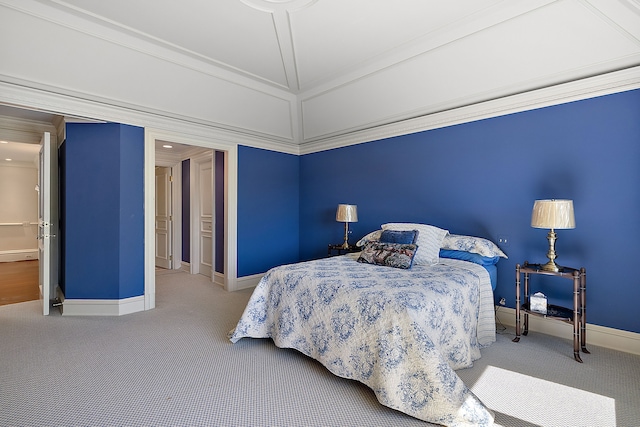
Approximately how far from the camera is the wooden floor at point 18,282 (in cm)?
416

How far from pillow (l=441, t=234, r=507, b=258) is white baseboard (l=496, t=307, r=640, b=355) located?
69 cm

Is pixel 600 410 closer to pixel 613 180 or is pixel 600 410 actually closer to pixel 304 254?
pixel 613 180

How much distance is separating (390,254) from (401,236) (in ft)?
1.03

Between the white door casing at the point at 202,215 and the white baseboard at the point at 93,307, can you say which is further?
the white door casing at the point at 202,215

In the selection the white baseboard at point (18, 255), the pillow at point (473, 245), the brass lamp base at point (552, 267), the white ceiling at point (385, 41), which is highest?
the white ceiling at point (385, 41)

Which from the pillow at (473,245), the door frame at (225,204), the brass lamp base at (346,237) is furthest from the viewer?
the brass lamp base at (346,237)

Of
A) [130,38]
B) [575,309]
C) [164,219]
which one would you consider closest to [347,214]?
[575,309]

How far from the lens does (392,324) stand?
191 cm

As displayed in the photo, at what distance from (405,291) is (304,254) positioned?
3.39 metres

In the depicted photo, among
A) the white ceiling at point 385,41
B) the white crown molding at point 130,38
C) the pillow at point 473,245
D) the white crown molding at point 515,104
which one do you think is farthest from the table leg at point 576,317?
the white crown molding at point 130,38

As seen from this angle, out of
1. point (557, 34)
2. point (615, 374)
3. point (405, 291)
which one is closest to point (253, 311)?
point (405, 291)

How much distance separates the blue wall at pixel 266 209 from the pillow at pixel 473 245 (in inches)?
110

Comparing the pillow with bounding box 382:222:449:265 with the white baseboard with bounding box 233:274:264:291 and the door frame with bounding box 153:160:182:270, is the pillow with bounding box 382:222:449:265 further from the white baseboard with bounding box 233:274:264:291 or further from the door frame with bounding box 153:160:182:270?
the door frame with bounding box 153:160:182:270

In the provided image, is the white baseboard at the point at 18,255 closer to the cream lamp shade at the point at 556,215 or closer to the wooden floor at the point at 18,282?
the wooden floor at the point at 18,282
